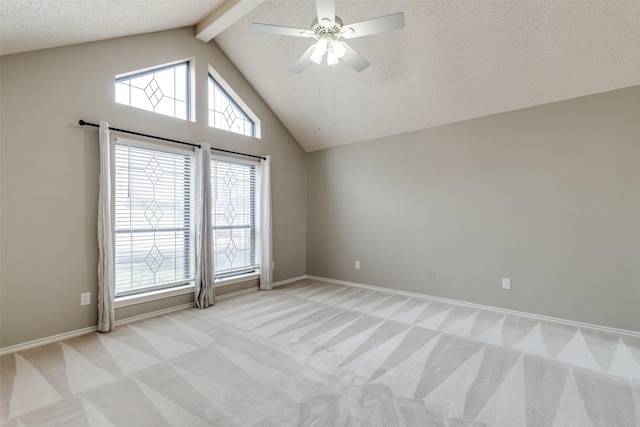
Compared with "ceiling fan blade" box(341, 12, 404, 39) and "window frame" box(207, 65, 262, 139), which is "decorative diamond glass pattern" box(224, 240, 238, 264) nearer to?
"window frame" box(207, 65, 262, 139)

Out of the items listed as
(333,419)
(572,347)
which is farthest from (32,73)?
(572,347)

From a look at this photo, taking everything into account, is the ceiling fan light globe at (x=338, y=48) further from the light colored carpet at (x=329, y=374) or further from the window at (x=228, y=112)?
the light colored carpet at (x=329, y=374)

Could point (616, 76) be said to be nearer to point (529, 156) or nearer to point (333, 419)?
point (529, 156)

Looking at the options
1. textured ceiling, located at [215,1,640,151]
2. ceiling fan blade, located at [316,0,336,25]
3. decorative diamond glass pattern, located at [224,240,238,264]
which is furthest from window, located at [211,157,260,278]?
ceiling fan blade, located at [316,0,336,25]

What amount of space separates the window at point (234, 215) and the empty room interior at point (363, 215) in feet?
0.11

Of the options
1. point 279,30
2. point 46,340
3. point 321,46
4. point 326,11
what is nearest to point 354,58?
point 321,46

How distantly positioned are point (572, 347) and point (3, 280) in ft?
16.9

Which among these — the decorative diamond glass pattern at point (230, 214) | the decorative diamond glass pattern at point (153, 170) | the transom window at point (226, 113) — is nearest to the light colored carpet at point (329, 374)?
the decorative diamond glass pattern at point (230, 214)

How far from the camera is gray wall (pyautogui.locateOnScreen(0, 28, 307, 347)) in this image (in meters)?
2.59

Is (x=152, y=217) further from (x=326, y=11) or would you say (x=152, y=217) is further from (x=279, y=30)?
(x=326, y=11)

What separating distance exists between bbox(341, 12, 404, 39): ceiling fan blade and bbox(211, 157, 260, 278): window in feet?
8.73

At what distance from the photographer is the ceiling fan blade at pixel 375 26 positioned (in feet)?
7.10

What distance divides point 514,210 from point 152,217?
4.46 meters

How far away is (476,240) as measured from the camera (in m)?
3.87
